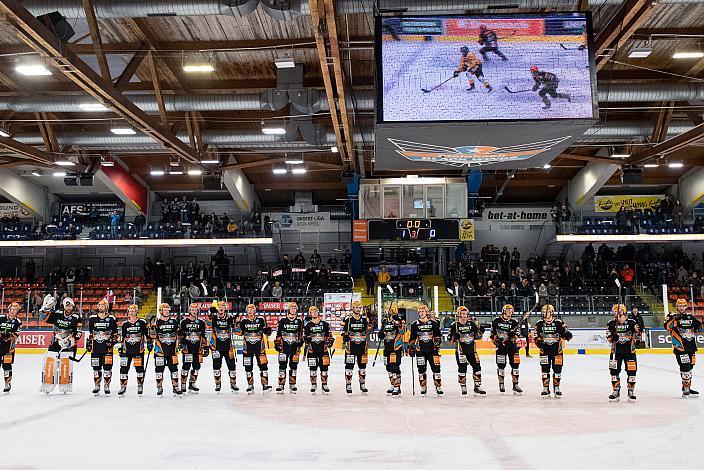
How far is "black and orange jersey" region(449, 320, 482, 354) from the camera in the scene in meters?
11.5

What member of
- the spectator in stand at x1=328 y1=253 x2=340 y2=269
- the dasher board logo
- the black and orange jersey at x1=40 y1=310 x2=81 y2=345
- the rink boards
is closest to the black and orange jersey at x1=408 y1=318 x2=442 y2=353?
the dasher board logo

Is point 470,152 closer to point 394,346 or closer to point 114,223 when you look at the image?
point 394,346

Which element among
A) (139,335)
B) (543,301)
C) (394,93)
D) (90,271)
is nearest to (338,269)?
(543,301)

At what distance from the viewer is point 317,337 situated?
11727 mm

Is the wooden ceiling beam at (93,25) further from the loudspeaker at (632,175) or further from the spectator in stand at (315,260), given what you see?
the spectator in stand at (315,260)

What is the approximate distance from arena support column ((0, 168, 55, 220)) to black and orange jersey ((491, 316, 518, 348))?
2484 cm

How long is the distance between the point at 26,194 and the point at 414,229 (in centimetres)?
1956

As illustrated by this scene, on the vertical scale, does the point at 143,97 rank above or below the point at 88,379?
above

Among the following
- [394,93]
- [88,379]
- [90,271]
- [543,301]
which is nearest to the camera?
[394,93]

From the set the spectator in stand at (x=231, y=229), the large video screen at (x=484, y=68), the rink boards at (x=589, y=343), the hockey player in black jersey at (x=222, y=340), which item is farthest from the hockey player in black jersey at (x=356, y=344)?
the spectator in stand at (x=231, y=229)

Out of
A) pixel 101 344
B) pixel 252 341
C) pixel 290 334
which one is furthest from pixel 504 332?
pixel 101 344

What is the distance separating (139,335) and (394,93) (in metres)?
7.01

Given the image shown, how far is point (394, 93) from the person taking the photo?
25.2ft

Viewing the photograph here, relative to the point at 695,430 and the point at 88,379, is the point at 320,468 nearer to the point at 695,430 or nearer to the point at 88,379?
the point at 695,430
